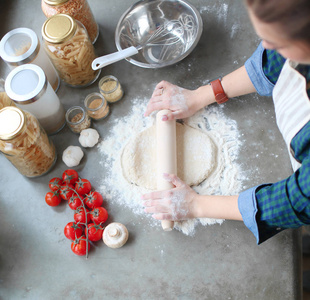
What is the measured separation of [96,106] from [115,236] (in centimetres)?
43

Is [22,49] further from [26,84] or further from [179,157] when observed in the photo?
[179,157]

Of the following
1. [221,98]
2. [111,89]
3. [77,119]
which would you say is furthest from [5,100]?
[221,98]

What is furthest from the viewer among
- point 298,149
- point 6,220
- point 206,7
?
point 206,7

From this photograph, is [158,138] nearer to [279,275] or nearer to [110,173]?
[110,173]

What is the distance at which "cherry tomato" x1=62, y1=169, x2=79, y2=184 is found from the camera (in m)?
1.05

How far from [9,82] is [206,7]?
0.77 meters

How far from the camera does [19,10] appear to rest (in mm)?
1419

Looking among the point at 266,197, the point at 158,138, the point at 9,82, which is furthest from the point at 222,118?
the point at 9,82

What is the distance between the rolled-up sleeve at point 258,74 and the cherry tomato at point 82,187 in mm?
591

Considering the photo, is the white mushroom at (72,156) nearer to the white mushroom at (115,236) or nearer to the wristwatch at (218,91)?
the white mushroom at (115,236)

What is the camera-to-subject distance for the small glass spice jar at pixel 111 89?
3.76 ft

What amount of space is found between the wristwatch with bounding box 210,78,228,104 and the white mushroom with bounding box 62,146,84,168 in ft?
1.52

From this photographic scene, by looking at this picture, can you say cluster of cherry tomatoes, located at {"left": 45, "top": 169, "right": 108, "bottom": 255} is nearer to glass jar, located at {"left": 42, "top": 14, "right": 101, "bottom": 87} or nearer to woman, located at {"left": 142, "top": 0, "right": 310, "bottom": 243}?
woman, located at {"left": 142, "top": 0, "right": 310, "bottom": 243}

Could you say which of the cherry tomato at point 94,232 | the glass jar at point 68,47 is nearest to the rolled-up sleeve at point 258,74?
the glass jar at point 68,47
